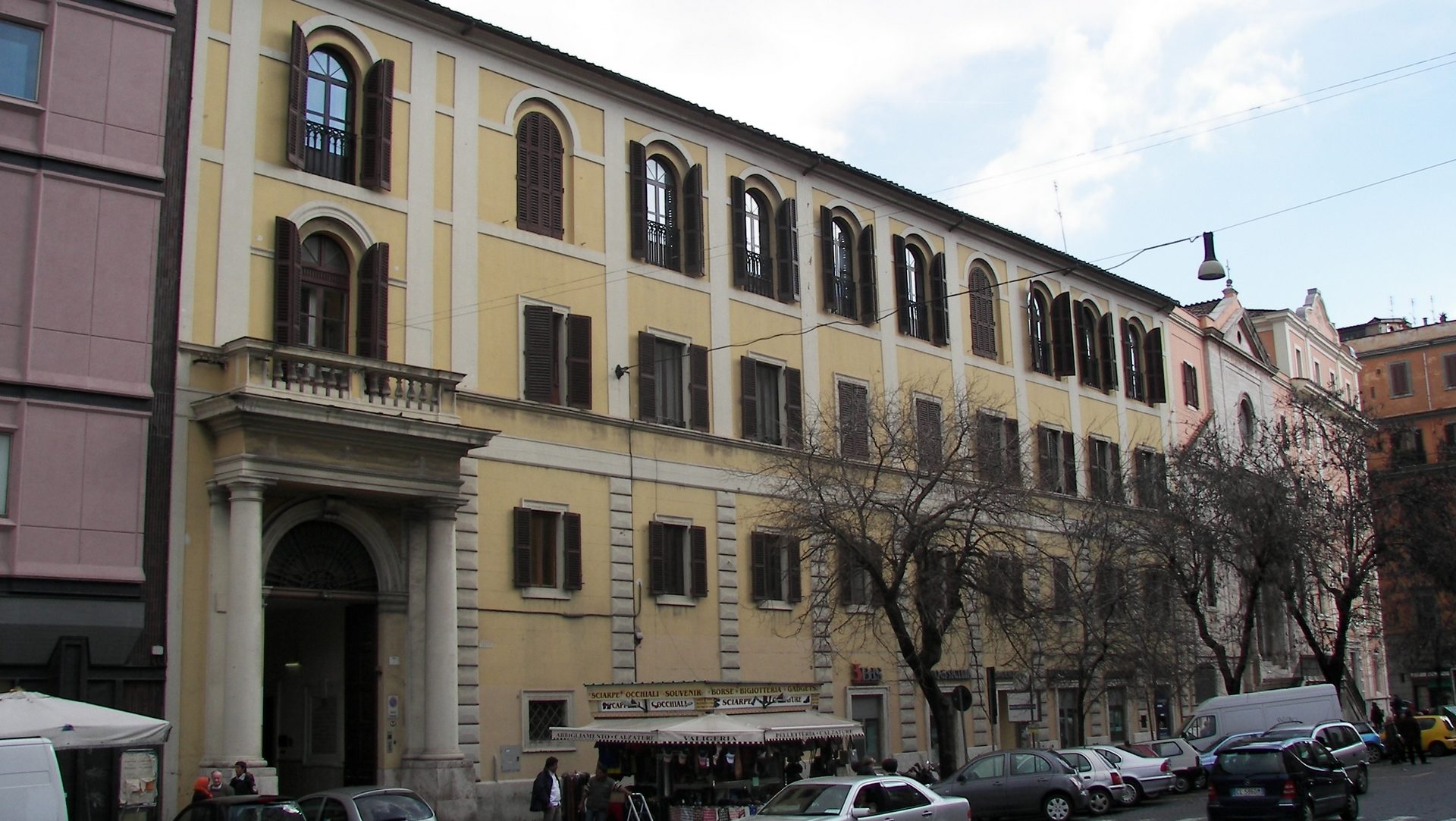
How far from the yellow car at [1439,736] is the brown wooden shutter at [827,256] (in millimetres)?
25733

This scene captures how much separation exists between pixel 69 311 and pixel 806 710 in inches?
600

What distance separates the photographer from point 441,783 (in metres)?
25.5

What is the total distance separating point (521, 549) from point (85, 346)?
29.6 feet

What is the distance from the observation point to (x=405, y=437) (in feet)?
83.1

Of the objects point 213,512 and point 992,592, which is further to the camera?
point 992,592

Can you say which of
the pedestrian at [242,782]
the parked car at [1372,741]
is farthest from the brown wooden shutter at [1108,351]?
the pedestrian at [242,782]

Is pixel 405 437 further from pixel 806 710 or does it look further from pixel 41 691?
pixel 806 710

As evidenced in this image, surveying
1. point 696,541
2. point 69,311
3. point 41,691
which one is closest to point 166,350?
point 69,311

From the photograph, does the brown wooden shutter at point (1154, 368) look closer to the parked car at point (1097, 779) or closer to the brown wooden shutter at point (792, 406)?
the brown wooden shutter at point (792, 406)

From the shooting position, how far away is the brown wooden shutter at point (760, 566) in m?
33.6

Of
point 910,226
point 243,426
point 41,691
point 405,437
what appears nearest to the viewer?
point 41,691

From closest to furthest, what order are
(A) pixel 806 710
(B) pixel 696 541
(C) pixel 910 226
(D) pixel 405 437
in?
(D) pixel 405 437
(A) pixel 806 710
(B) pixel 696 541
(C) pixel 910 226

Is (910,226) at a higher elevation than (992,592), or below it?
higher

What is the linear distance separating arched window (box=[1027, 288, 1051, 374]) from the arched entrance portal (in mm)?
24009
